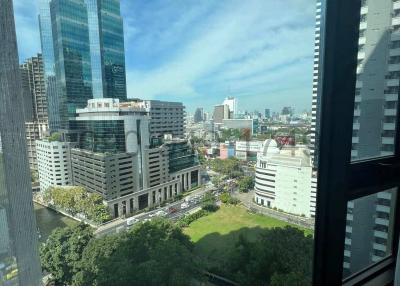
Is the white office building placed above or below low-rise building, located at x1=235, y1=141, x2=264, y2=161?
above

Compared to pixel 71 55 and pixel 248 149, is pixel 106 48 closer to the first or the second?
pixel 71 55

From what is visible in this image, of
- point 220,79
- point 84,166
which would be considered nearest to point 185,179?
point 220,79

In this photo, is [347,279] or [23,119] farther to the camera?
[347,279]

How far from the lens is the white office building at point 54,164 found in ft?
2.81

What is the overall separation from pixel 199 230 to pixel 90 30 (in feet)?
5.93

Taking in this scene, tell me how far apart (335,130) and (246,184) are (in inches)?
69.1

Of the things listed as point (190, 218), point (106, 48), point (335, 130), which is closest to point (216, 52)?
point (106, 48)

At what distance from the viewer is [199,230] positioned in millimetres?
2287

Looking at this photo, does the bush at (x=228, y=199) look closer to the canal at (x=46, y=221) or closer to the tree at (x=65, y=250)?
the tree at (x=65, y=250)

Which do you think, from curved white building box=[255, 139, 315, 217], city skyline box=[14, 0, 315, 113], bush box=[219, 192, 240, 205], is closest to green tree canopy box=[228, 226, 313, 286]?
curved white building box=[255, 139, 315, 217]

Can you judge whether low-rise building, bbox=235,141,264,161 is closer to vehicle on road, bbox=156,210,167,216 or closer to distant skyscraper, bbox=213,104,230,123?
distant skyscraper, bbox=213,104,230,123

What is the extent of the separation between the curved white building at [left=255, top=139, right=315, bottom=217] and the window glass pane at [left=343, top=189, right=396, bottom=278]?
62 cm

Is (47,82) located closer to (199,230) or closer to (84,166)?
(84,166)

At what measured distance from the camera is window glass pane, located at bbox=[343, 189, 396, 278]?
1025 mm
